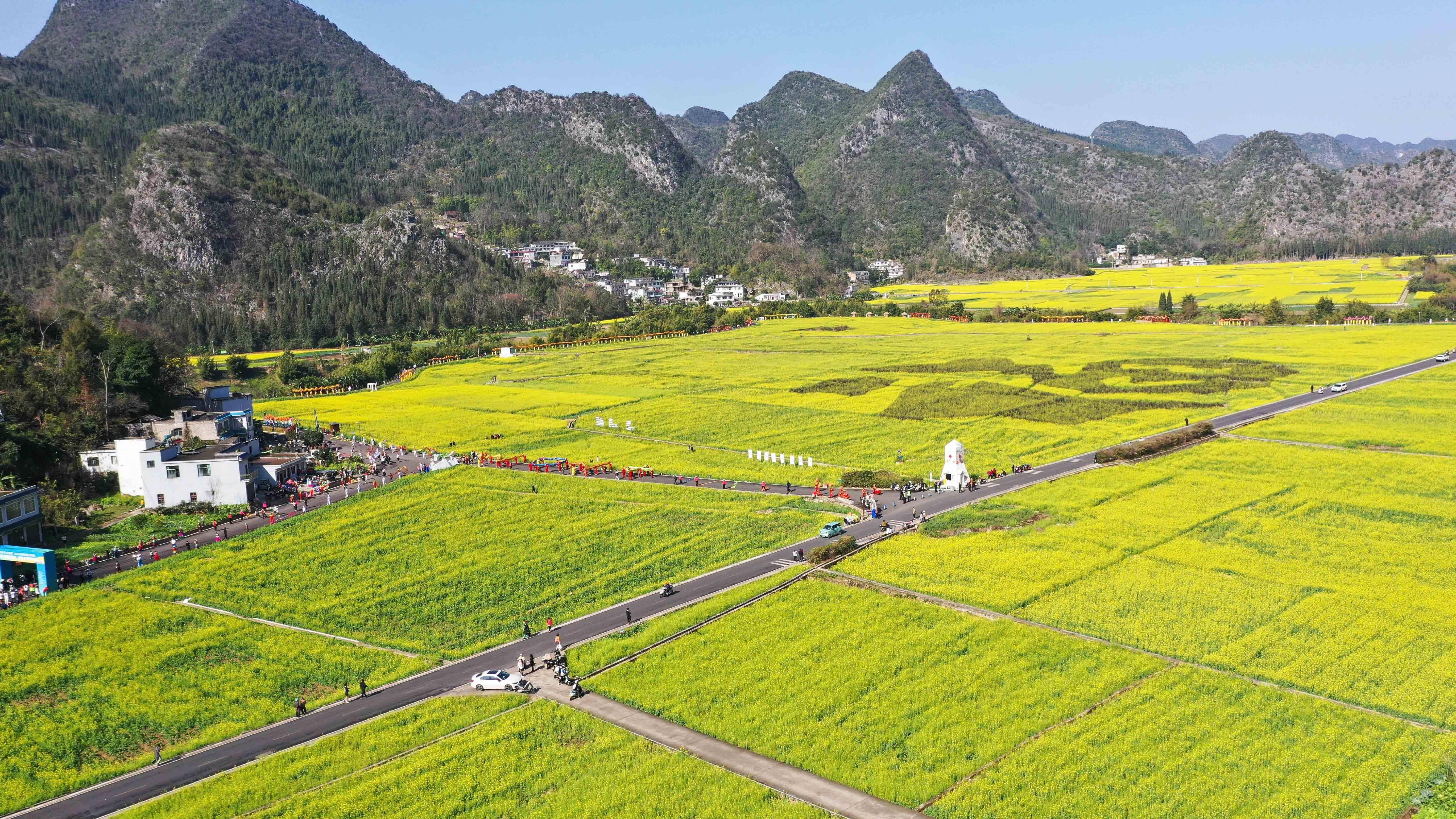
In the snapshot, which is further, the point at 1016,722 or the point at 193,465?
the point at 193,465

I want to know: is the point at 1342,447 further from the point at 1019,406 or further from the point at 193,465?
the point at 193,465

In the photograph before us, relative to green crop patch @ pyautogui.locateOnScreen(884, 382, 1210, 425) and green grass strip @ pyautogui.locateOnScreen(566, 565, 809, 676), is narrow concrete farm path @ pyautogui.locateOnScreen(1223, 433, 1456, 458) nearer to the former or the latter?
green crop patch @ pyautogui.locateOnScreen(884, 382, 1210, 425)

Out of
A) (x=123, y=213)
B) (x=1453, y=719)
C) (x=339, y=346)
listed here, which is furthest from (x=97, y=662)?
(x=123, y=213)

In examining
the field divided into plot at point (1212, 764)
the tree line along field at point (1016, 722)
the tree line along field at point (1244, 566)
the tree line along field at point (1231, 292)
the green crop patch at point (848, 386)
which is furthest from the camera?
the tree line along field at point (1231, 292)

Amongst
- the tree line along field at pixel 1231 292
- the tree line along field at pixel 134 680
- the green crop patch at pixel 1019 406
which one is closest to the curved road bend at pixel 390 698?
the tree line along field at pixel 134 680

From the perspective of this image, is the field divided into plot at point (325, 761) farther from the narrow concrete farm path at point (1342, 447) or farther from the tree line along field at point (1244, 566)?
the narrow concrete farm path at point (1342, 447)

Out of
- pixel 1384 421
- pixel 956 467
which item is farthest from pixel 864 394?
pixel 1384 421

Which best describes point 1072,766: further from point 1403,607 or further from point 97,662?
point 97,662
